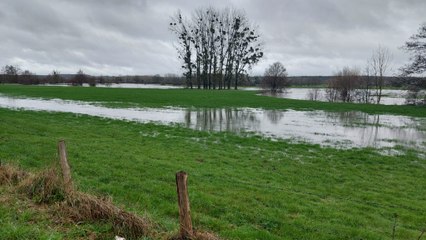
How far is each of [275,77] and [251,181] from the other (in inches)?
3317

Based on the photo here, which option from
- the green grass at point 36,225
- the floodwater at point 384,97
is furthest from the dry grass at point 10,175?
the floodwater at point 384,97

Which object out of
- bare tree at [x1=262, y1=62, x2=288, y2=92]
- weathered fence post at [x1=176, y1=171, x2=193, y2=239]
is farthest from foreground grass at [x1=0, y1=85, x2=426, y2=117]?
bare tree at [x1=262, y1=62, x2=288, y2=92]

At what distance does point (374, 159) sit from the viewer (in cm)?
1327

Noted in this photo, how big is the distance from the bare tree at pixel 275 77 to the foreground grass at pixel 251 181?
77.2 meters

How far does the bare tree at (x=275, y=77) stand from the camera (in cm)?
9194

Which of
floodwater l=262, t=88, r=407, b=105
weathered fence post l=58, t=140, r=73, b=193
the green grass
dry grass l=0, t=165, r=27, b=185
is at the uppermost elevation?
weathered fence post l=58, t=140, r=73, b=193

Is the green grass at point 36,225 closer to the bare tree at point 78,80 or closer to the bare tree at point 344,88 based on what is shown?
the bare tree at point 344,88

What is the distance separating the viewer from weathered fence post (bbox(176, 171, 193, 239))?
4.26m

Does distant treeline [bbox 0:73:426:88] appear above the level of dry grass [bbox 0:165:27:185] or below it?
above

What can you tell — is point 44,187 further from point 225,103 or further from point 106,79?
point 106,79

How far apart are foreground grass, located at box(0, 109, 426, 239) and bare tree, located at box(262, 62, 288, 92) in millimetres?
77217

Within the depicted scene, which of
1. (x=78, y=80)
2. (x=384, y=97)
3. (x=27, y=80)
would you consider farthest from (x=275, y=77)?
(x=27, y=80)

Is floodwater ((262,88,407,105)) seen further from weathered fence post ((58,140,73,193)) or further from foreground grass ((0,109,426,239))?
weathered fence post ((58,140,73,193))

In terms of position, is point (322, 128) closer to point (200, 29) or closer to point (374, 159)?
point (374, 159)
